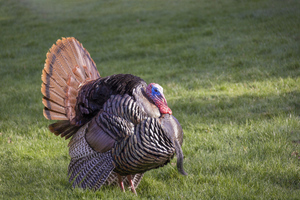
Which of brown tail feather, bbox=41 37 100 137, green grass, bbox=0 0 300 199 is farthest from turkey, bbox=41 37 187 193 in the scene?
green grass, bbox=0 0 300 199

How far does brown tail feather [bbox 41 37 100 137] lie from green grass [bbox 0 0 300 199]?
2.48ft

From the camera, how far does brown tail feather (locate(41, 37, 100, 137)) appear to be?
12.3 ft

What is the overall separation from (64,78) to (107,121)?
91 centimetres

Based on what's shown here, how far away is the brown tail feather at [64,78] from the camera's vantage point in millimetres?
3746

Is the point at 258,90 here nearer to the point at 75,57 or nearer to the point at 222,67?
the point at 222,67

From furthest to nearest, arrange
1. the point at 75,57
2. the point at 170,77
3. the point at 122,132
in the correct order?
1. the point at 170,77
2. the point at 75,57
3. the point at 122,132

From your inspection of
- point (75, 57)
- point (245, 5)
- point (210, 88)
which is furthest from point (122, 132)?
point (245, 5)

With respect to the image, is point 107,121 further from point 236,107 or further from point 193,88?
point 193,88

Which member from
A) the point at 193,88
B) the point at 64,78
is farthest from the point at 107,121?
the point at 193,88

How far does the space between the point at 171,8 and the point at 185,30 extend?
3161 mm

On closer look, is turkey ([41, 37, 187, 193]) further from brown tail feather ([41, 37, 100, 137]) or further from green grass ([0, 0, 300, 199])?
green grass ([0, 0, 300, 199])

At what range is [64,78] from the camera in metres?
3.86

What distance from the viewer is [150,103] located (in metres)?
3.27

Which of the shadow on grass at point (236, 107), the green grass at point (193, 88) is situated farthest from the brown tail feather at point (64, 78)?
the shadow on grass at point (236, 107)
